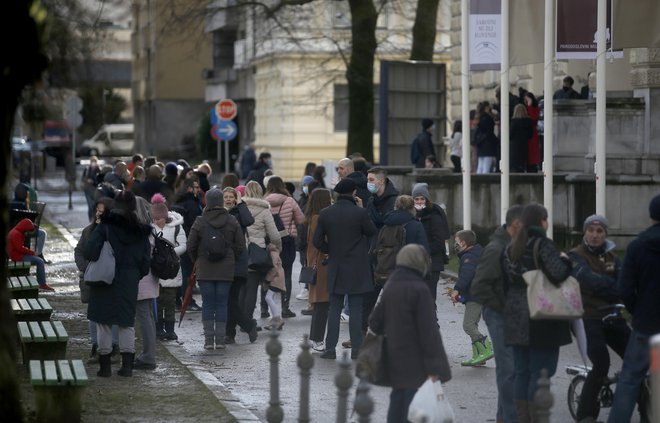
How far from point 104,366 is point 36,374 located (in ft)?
9.34

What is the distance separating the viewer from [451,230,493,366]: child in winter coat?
1358cm

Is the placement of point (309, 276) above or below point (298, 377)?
above

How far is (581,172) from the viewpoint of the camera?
26.4 metres

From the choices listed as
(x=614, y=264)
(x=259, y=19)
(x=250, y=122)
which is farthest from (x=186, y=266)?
(x=250, y=122)

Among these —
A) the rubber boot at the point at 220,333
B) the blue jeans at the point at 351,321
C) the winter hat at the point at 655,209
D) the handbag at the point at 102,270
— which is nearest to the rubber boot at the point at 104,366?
the handbag at the point at 102,270

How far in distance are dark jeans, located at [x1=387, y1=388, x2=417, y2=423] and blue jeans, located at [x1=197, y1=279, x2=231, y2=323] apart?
6112 millimetres

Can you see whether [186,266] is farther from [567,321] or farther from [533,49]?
[567,321]

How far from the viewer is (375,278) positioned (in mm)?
15453

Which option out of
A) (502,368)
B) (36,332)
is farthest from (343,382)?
(36,332)

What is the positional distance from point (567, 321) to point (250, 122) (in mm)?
59398

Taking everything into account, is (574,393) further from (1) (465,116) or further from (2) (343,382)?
(1) (465,116)

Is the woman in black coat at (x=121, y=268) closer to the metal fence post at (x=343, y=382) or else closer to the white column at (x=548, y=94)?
the metal fence post at (x=343, y=382)

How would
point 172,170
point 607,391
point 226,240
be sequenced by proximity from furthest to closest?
point 172,170, point 226,240, point 607,391

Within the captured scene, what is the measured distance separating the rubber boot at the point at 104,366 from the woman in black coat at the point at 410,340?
4.46 metres
